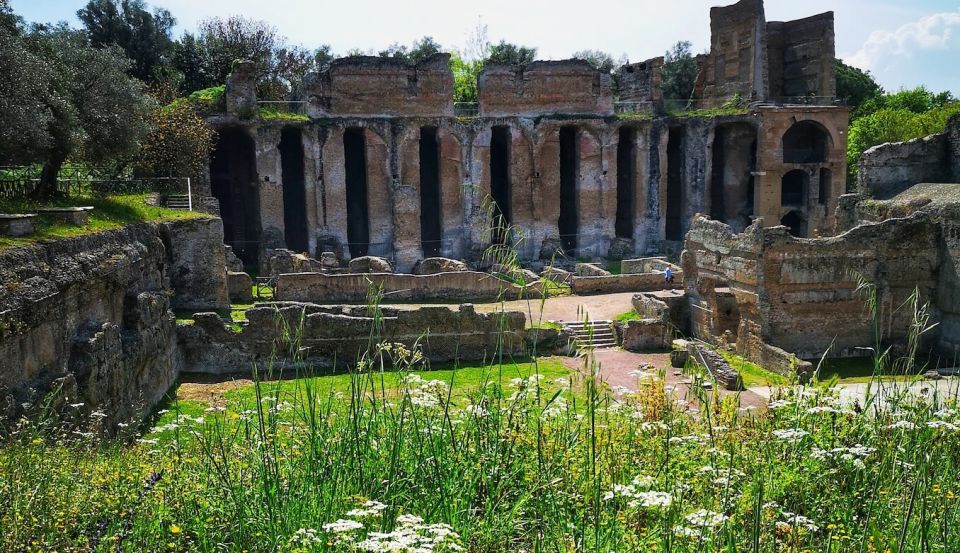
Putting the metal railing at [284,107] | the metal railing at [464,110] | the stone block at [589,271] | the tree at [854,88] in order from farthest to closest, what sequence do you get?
1. the tree at [854,88]
2. the metal railing at [464,110]
3. the metal railing at [284,107]
4. the stone block at [589,271]

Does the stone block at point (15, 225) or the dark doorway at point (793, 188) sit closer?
the stone block at point (15, 225)

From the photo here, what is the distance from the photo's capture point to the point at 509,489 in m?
5.16

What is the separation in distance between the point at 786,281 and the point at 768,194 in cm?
1518

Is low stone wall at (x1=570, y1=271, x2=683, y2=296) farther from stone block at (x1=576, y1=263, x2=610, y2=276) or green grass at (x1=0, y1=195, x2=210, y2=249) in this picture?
green grass at (x1=0, y1=195, x2=210, y2=249)

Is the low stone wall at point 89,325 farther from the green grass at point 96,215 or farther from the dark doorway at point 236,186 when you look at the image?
the dark doorway at point 236,186

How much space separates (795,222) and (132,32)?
31.0 meters

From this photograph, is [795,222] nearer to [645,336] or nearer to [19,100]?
[645,336]

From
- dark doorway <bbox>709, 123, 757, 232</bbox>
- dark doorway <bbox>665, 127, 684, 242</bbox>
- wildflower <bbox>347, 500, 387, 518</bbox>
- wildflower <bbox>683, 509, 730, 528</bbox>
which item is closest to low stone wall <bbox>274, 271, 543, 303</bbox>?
dark doorway <bbox>665, 127, 684, 242</bbox>

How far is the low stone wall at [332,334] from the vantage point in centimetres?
1702

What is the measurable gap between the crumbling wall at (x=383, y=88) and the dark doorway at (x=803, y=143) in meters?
14.7

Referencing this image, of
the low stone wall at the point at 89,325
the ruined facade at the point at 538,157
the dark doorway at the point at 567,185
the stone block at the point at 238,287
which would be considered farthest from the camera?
the dark doorway at the point at 567,185

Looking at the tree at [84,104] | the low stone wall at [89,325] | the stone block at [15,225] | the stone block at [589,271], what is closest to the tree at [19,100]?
the tree at [84,104]

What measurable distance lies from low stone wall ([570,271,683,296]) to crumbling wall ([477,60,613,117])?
32.4ft

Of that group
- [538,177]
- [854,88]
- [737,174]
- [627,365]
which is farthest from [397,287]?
[854,88]
